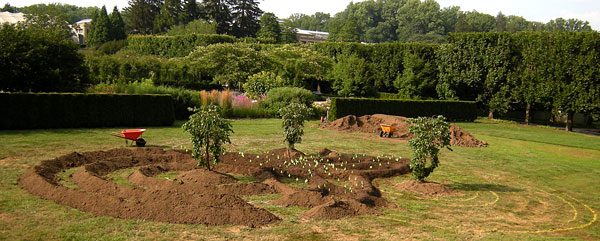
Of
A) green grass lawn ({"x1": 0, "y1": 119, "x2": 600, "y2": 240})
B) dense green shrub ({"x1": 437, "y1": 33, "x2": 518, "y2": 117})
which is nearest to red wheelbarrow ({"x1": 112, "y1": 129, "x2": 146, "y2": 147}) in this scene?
green grass lawn ({"x1": 0, "y1": 119, "x2": 600, "y2": 240})

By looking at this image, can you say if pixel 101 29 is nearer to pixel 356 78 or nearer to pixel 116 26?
pixel 116 26

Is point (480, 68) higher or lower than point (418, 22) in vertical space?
lower

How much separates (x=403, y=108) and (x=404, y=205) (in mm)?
19464

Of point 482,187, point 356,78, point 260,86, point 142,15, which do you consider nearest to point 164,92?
point 260,86

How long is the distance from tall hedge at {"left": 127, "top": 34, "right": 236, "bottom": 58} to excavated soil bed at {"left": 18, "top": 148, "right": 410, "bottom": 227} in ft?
115

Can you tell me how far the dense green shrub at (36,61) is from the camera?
17438mm

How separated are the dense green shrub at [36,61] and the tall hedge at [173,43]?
24513 mm

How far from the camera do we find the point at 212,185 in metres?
7.97

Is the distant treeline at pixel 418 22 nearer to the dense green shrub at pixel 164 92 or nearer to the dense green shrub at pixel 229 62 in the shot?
the dense green shrub at pixel 229 62

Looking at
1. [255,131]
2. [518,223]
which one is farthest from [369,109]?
[518,223]

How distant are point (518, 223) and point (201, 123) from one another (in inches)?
230

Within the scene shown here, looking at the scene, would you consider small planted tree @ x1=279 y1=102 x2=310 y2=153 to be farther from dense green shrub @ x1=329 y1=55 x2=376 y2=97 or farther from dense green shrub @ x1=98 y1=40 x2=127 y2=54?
dense green shrub @ x1=98 y1=40 x2=127 y2=54

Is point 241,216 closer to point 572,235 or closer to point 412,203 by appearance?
point 412,203

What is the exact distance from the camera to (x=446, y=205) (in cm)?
769
